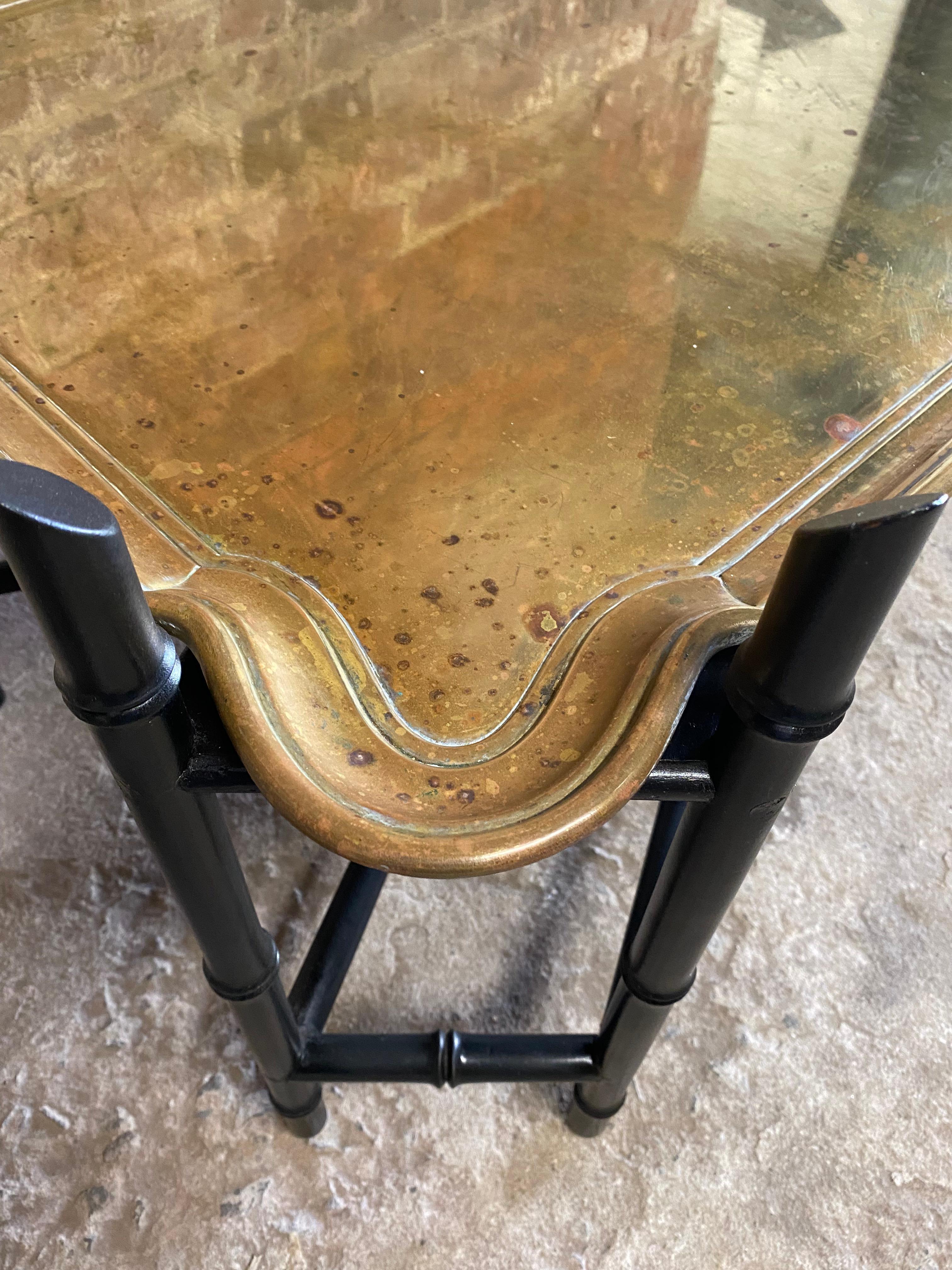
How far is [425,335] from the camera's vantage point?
2.23 ft

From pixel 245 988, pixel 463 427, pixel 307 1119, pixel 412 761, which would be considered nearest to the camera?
pixel 412 761

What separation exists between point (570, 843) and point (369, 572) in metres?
0.19

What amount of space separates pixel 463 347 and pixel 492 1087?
75 centimetres

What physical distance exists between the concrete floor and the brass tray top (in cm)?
67

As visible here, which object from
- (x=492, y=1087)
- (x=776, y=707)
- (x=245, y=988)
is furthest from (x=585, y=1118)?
(x=776, y=707)

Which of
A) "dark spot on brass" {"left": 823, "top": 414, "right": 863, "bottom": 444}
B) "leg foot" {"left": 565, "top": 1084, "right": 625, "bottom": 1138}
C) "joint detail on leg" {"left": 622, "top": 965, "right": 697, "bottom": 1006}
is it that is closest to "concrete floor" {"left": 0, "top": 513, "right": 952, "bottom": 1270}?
"leg foot" {"left": 565, "top": 1084, "right": 625, "bottom": 1138}

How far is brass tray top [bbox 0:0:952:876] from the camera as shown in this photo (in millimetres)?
477

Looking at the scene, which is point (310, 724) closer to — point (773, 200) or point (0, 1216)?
point (773, 200)

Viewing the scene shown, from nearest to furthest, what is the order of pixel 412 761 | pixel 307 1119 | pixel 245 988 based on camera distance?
pixel 412 761, pixel 245 988, pixel 307 1119

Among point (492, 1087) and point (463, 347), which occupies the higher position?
point (463, 347)

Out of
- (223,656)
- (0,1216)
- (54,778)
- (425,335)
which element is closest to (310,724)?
(223,656)

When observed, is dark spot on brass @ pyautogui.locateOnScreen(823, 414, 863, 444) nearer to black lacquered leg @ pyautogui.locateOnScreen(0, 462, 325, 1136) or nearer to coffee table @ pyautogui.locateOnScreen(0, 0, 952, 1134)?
coffee table @ pyautogui.locateOnScreen(0, 0, 952, 1134)

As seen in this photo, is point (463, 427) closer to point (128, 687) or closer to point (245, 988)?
point (128, 687)

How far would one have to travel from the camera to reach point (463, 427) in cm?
62
